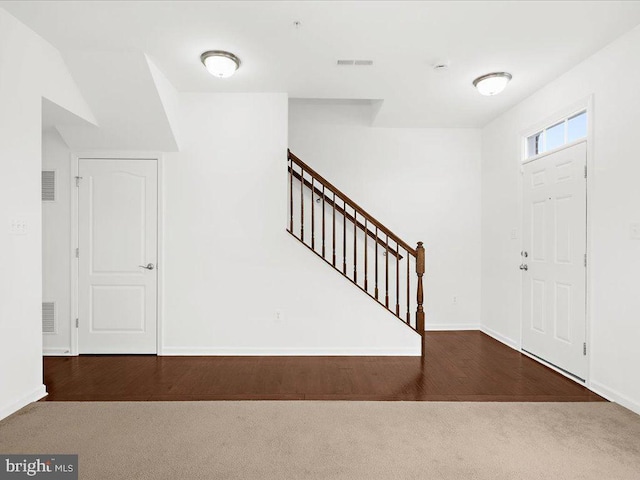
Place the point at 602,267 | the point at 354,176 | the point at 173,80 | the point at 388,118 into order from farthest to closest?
1. the point at 354,176
2. the point at 388,118
3. the point at 173,80
4. the point at 602,267

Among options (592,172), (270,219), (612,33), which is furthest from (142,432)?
(612,33)

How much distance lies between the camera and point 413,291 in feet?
16.9

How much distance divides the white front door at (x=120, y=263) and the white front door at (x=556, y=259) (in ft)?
13.5

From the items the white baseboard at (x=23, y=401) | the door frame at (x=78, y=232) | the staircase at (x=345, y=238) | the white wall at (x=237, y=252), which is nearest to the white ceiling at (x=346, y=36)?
the white wall at (x=237, y=252)

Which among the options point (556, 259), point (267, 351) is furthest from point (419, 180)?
point (267, 351)

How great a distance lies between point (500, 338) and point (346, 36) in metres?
3.91

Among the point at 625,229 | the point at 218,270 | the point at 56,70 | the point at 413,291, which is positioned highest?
the point at 56,70

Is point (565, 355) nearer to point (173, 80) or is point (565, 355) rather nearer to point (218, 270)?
point (218, 270)

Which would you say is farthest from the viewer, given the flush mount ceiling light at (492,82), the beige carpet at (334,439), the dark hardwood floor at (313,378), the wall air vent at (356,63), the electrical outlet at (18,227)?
the flush mount ceiling light at (492,82)

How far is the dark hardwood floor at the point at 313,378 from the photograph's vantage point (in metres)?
3.02

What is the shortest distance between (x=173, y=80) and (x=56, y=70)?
Answer: 994 mm

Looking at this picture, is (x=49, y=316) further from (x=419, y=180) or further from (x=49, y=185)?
(x=419, y=180)

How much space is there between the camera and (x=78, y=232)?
4117 millimetres

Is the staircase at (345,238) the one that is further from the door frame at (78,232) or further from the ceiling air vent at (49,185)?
the ceiling air vent at (49,185)
